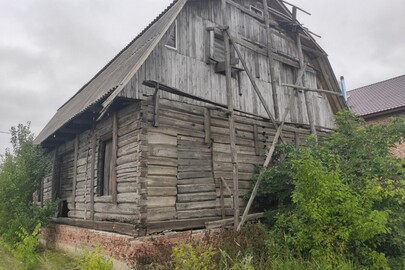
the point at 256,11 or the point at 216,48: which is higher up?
the point at 256,11

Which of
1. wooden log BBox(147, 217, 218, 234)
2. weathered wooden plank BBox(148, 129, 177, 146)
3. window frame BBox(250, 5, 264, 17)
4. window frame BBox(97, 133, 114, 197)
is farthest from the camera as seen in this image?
window frame BBox(250, 5, 264, 17)

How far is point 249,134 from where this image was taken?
33.3 ft

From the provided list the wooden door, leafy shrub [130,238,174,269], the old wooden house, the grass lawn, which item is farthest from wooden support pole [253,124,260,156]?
the grass lawn

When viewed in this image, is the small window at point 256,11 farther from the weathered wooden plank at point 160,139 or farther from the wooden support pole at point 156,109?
the weathered wooden plank at point 160,139

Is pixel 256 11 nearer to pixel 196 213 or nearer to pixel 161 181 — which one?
pixel 161 181

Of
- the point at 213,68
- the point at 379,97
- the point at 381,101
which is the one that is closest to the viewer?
the point at 213,68

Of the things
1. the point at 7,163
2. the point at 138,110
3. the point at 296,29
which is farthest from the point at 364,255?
the point at 7,163

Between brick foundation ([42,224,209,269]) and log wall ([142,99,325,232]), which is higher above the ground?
log wall ([142,99,325,232])

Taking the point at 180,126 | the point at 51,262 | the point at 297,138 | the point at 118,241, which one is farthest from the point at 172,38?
the point at 51,262

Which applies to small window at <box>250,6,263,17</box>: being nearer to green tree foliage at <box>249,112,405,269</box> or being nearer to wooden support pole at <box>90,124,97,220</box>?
green tree foliage at <box>249,112,405,269</box>

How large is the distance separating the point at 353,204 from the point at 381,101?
1577cm

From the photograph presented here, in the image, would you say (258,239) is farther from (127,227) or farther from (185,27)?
(185,27)

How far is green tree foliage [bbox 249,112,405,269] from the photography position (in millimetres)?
6004

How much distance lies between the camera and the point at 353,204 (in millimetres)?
5938
